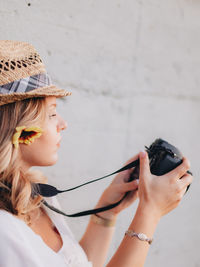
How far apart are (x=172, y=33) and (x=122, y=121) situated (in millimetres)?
568

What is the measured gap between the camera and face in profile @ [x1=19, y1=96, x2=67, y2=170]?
38.8 inches

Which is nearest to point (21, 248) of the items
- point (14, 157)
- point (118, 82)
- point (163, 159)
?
point (14, 157)

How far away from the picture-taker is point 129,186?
4.12 ft

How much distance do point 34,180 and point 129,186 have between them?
1.07 ft

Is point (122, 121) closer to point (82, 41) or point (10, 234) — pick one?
point (82, 41)

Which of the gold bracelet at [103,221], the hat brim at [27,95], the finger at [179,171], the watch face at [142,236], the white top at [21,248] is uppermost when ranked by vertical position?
the hat brim at [27,95]

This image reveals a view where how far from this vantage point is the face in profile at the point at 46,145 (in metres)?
0.98

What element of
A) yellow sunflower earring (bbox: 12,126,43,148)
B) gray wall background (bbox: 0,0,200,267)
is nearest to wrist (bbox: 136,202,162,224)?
yellow sunflower earring (bbox: 12,126,43,148)

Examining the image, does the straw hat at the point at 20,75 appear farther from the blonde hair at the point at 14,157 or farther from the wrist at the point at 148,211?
the wrist at the point at 148,211

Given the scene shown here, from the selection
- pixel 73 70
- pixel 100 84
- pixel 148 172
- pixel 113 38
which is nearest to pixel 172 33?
pixel 113 38

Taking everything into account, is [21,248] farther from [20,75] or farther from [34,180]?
[20,75]

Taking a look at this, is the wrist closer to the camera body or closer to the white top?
the camera body

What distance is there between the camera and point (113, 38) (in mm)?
1771

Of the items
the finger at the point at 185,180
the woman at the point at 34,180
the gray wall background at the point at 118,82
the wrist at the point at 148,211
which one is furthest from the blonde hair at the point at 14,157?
the gray wall background at the point at 118,82
